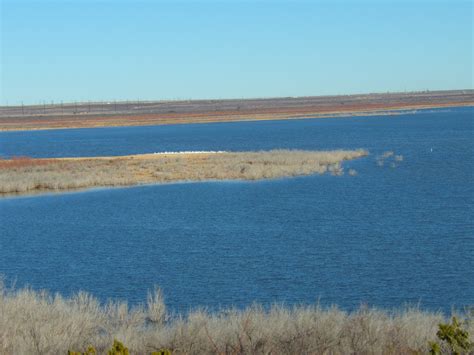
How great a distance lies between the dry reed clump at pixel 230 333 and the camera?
1113cm

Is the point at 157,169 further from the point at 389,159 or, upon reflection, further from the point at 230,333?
the point at 230,333

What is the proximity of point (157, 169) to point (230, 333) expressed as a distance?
3595 cm

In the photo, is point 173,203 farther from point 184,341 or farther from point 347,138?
point 347,138

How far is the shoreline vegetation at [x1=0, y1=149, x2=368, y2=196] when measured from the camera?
42094 mm

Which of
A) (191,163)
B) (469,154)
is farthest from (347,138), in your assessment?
(191,163)

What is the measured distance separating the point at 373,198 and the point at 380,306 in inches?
717

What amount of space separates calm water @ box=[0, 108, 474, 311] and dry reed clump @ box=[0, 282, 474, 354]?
3592 mm

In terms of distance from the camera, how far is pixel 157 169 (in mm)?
47594

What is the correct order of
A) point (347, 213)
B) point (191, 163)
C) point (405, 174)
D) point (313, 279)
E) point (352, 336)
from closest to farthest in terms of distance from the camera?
point (352, 336), point (313, 279), point (347, 213), point (405, 174), point (191, 163)

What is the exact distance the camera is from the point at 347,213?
30.1m

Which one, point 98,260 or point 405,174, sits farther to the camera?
point 405,174

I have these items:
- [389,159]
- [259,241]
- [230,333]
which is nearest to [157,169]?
[389,159]

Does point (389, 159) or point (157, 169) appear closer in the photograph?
point (157, 169)

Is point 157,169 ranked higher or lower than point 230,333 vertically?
lower
